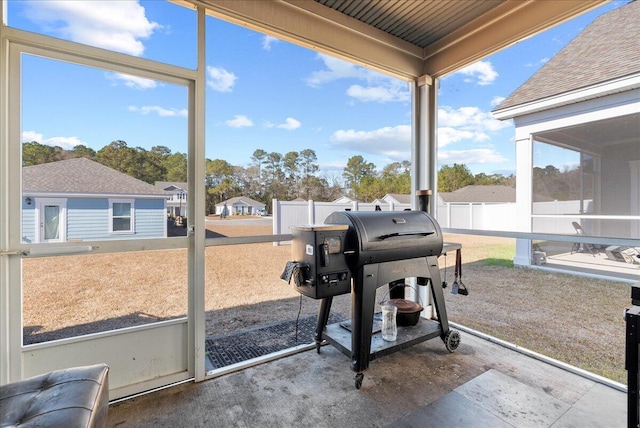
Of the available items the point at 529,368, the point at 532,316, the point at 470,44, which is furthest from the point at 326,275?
the point at 470,44

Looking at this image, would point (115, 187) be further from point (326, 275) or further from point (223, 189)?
point (326, 275)

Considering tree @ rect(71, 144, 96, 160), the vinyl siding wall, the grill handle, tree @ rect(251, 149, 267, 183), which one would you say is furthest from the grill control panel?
tree @ rect(71, 144, 96, 160)

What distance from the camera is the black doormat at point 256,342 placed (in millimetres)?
2473

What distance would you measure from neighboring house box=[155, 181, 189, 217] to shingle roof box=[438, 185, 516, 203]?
2.55 m

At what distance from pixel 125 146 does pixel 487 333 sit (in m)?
3.44

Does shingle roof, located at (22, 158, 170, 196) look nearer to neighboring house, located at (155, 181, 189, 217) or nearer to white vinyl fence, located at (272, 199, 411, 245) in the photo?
neighboring house, located at (155, 181, 189, 217)

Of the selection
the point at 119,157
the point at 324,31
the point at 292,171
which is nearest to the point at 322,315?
the point at 292,171

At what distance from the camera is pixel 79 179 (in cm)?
196

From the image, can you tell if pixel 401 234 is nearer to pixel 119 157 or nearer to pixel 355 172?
pixel 355 172

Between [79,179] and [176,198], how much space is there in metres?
0.57

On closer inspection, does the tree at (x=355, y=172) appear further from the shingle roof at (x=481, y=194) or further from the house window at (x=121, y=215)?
the house window at (x=121, y=215)

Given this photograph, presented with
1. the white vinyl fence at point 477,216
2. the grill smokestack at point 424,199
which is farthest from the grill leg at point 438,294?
the white vinyl fence at point 477,216

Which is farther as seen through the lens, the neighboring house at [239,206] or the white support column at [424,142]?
the white support column at [424,142]

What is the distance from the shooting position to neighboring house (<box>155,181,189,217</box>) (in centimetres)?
220
